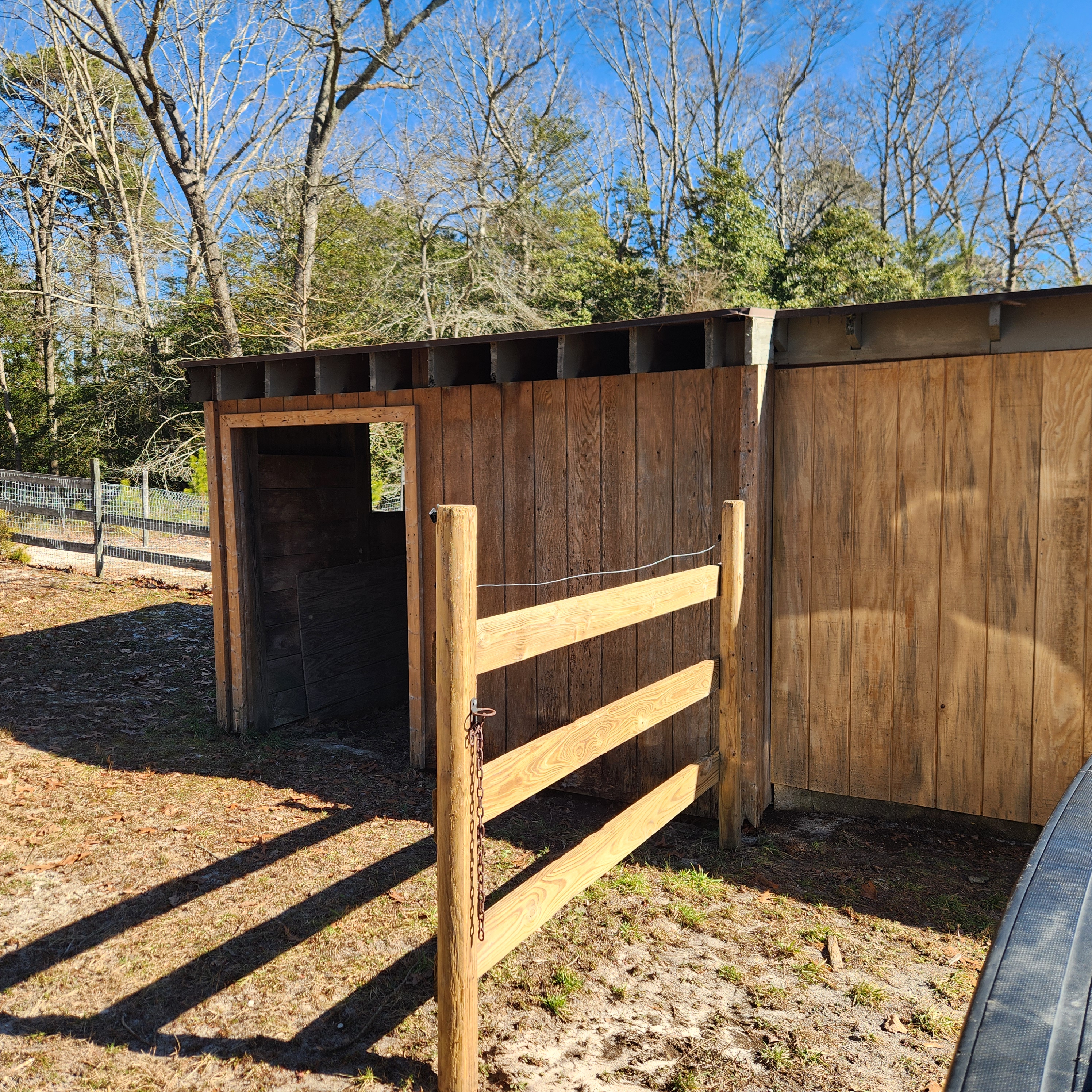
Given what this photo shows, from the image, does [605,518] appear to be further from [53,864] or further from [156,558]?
[156,558]

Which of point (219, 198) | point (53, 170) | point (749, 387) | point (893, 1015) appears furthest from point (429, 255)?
→ point (893, 1015)

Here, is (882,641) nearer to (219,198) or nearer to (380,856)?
(380,856)

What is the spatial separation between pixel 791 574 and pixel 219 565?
4311mm

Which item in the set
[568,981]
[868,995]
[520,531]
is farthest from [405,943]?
[520,531]

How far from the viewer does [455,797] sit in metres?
2.50

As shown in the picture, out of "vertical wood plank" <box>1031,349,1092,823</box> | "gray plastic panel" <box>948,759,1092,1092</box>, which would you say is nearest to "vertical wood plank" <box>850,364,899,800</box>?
"vertical wood plank" <box>1031,349,1092,823</box>

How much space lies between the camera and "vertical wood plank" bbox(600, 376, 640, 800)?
5.02 meters

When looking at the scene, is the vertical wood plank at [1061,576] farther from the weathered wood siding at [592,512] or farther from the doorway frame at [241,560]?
the doorway frame at [241,560]

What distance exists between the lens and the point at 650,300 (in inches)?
778

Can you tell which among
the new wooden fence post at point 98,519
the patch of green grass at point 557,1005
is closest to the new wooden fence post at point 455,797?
the patch of green grass at point 557,1005

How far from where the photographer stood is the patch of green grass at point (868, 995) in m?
3.19

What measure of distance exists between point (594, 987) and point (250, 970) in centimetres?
139

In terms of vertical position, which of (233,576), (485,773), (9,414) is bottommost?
(485,773)

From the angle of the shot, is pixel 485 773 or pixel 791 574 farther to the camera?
pixel 791 574
